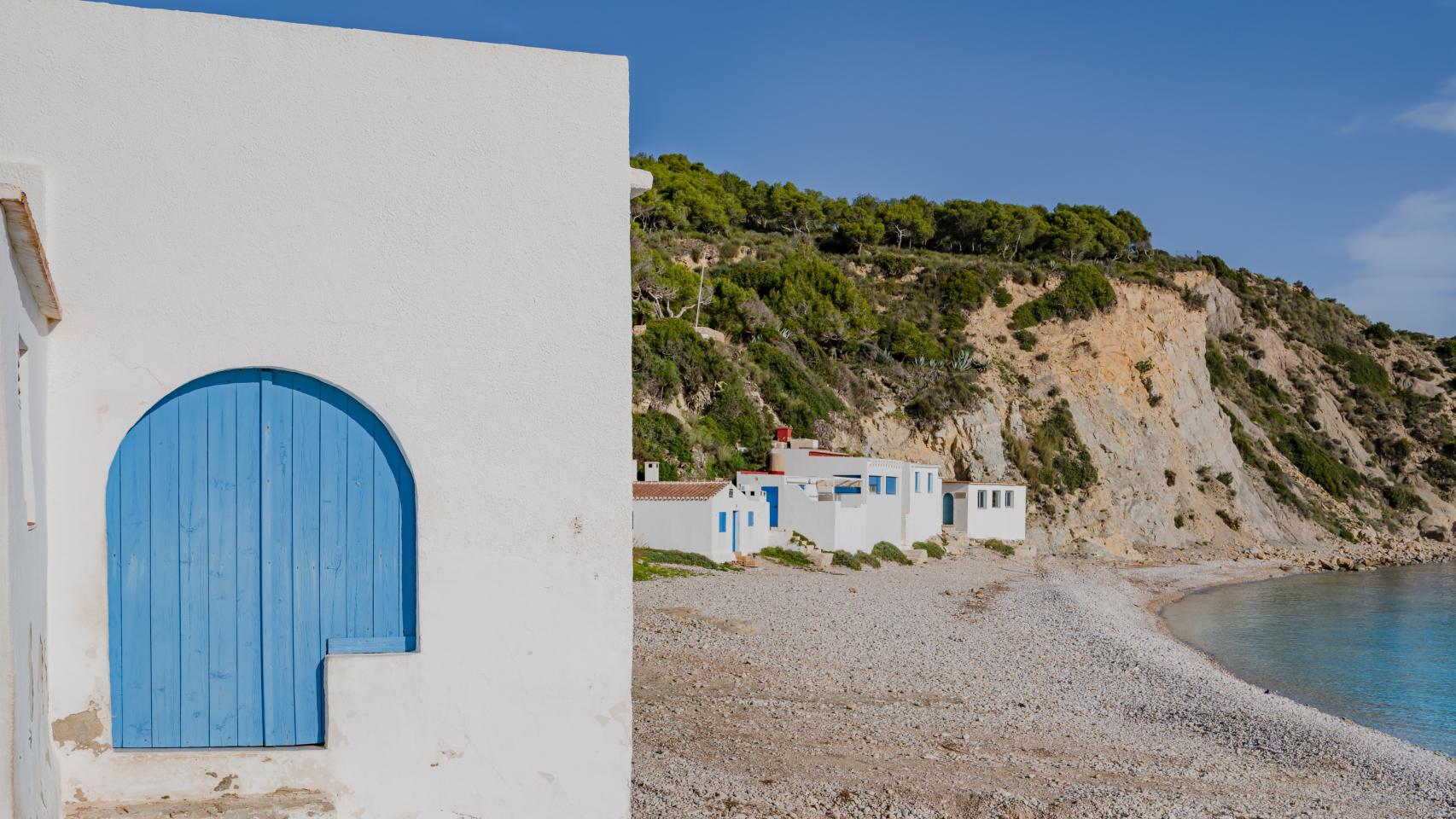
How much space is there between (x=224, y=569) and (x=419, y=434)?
1064mm

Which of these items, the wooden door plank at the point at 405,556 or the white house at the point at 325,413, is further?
the wooden door plank at the point at 405,556

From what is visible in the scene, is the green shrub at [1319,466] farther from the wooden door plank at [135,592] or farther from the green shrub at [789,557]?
the wooden door plank at [135,592]

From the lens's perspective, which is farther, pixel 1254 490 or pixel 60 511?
pixel 1254 490

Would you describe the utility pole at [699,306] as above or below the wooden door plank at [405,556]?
above

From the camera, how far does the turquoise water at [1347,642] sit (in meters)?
18.9

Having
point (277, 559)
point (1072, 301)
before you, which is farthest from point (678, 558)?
point (1072, 301)

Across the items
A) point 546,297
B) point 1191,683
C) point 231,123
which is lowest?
point 1191,683

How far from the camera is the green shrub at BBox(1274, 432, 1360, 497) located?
59.8 meters

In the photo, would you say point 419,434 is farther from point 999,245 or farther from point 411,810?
point 999,245

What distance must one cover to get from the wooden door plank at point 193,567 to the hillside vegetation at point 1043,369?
90.5 ft

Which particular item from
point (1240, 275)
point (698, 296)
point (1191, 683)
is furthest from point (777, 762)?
point (1240, 275)

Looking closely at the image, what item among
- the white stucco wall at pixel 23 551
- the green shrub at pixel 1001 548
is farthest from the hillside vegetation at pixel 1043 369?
the white stucco wall at pixel 23 551

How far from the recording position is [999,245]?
6925 centimetres

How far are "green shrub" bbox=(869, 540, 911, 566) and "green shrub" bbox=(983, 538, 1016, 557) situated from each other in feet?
21.9
